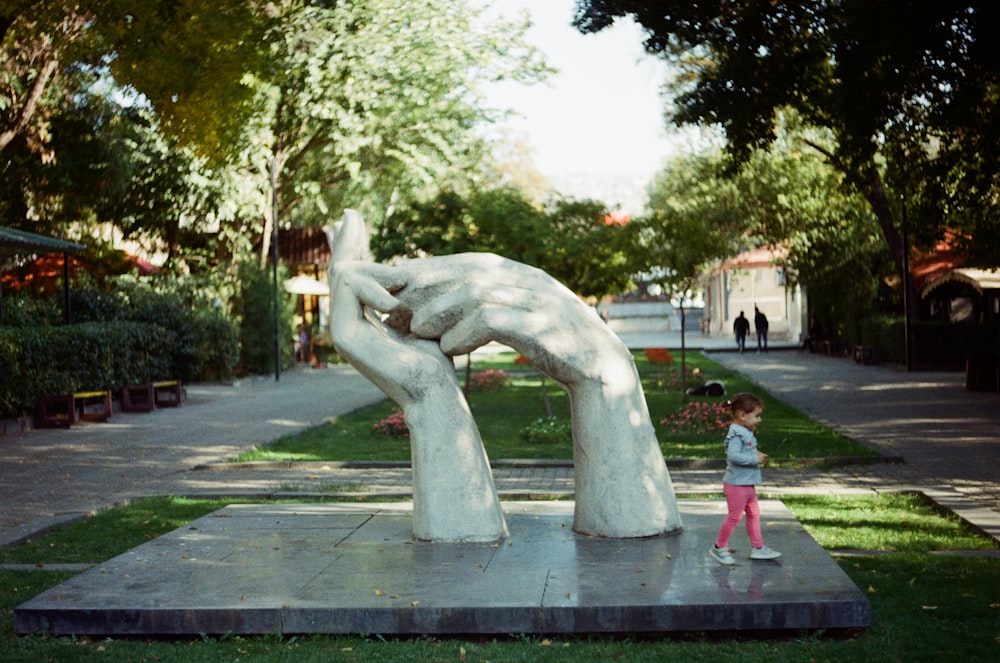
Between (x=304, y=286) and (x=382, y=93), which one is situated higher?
(x=382, y=93)

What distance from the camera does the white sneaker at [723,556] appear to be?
7392mm

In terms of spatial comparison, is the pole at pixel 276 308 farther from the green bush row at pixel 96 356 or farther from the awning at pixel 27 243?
the awning at pixel 27 243

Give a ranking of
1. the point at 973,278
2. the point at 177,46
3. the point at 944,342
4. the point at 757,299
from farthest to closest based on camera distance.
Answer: the point at 757,299, the point at 944,342, the point at 973,278, the point at 177,46

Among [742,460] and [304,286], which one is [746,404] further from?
[304,286]

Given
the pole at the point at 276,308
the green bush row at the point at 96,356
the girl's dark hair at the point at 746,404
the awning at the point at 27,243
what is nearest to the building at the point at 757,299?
the pole at the point at 276,308

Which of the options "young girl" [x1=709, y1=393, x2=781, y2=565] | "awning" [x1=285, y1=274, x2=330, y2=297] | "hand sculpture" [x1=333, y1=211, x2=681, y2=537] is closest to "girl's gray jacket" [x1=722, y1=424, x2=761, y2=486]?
"young girl" [x1=709, y1=393, x2=781, y2=565]

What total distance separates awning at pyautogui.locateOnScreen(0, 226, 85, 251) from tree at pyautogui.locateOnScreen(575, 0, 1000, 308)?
11667 mm

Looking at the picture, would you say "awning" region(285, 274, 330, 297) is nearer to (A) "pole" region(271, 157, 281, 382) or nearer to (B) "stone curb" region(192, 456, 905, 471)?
(A) "pole" region(271, 157, 281, 382)

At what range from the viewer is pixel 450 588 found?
6953 mm

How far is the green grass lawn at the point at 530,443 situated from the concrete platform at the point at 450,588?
6.59 m

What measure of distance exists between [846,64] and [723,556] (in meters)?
8.35

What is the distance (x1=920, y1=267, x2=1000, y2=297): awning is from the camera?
29.6 meters

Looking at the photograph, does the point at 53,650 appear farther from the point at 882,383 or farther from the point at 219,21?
the point at 882,383

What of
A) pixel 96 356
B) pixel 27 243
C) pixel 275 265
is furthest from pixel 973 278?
pixel 27 243
